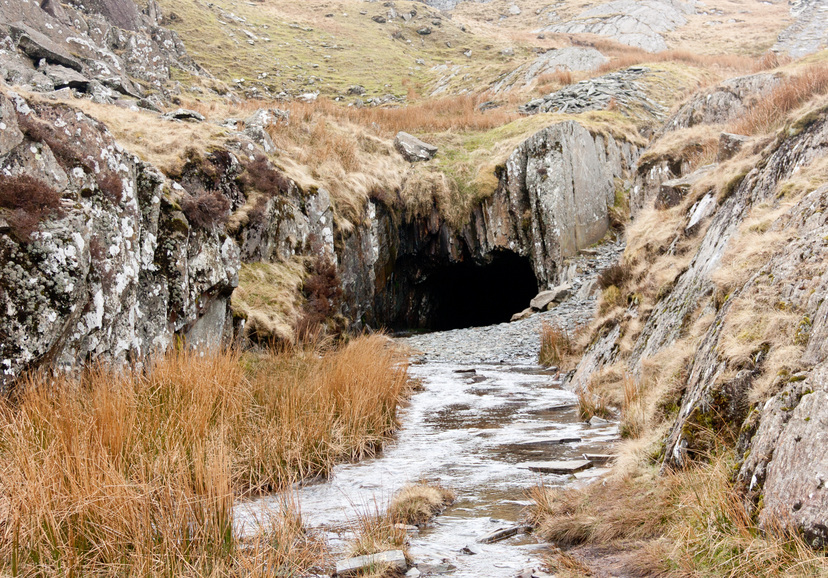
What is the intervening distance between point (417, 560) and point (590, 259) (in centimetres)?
1786

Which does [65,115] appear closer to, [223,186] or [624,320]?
[223,186]

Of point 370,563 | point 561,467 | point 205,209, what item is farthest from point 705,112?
point 370,563

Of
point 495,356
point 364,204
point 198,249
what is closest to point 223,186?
point 198,249

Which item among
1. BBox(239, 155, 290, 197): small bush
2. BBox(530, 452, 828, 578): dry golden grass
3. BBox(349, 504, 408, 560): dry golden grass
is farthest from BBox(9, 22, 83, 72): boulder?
BBox(530, 452, 828, 578): dry golden grass

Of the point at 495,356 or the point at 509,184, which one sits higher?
the point at 509,184

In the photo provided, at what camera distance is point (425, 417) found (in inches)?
326

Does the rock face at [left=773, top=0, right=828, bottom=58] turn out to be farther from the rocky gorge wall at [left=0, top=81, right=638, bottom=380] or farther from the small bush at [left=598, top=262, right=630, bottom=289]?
the rocky gorge wall at [left=0, top=81, right=638, bottom=380]

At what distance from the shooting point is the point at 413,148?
22.1 meters

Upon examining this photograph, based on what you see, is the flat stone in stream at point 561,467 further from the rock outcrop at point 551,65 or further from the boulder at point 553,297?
the rock outcrop at point 551,65

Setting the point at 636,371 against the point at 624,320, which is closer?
the point at 636,371

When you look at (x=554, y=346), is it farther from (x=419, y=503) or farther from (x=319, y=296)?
(x=419, y=503)

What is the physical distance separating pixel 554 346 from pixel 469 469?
300 inches

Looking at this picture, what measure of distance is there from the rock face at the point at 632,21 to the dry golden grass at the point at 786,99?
158 ft

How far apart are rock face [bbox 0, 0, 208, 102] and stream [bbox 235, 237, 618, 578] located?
11291 millimetres
